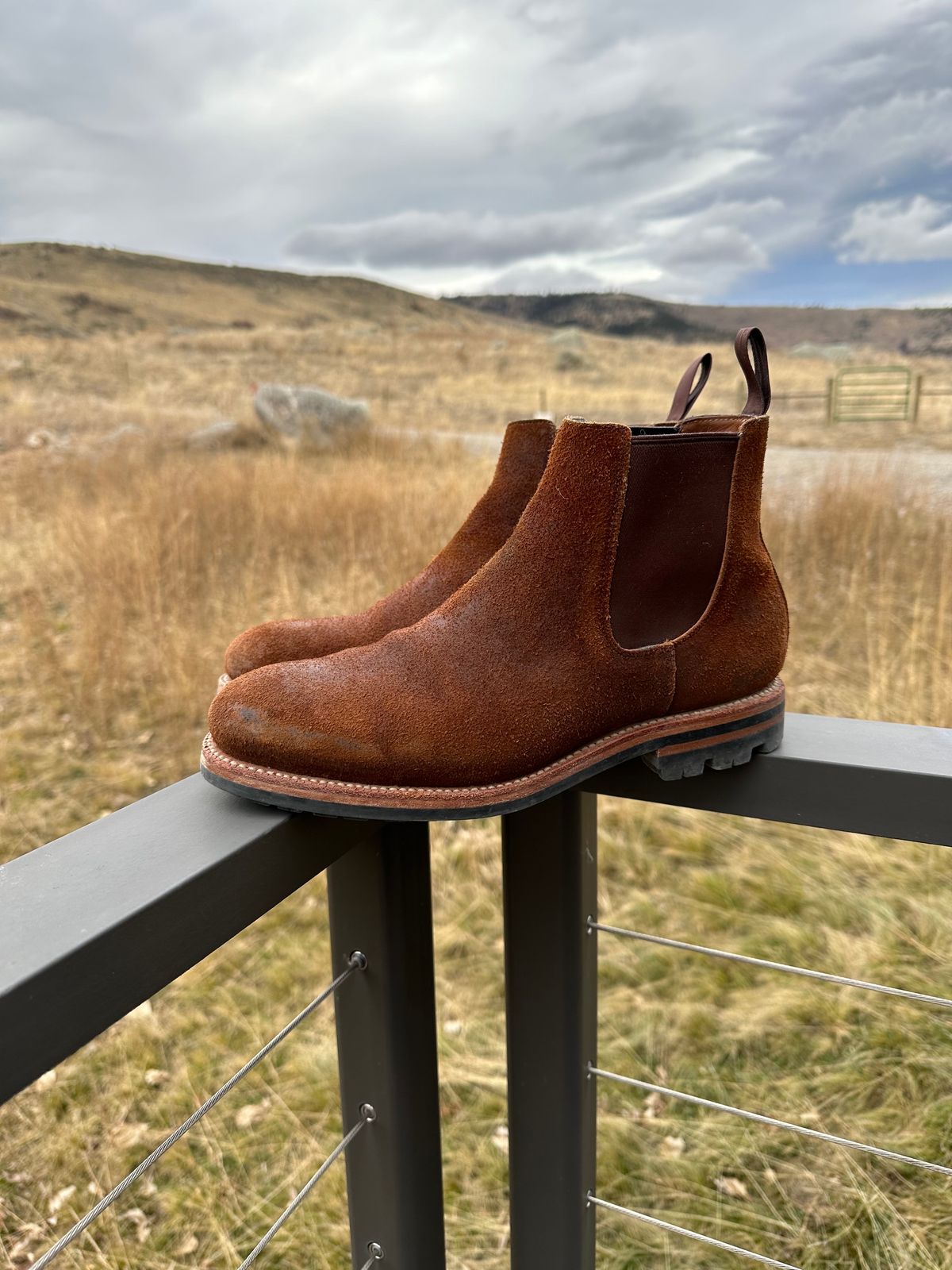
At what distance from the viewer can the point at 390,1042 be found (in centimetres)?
73

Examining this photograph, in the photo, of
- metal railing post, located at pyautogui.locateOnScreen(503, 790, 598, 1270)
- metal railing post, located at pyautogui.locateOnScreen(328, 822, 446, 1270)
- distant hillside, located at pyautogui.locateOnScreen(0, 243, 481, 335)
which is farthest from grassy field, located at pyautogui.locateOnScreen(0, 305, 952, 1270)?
distant hillside, located at pyautogui.locateOnScreen(0, 243, 481, 335)

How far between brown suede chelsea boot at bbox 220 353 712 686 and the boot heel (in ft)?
0.71

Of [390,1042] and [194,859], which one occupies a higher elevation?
[194,859]

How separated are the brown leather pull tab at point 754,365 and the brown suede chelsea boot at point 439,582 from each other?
3 cm

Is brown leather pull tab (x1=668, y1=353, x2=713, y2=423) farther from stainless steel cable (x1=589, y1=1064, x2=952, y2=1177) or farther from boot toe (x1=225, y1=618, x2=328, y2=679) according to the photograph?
stainless steel cable (x1=589, y1=1064, x2=952, y2=1177)

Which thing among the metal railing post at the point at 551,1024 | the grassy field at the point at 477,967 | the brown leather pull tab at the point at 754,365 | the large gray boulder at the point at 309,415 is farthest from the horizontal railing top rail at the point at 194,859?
the large gray boulder at the point at 309,415

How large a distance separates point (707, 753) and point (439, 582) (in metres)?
0.26

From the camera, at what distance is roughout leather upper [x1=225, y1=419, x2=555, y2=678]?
69 centimetres

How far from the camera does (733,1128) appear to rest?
1470 millimetres

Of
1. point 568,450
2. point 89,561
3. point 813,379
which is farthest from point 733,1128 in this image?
point 813,379

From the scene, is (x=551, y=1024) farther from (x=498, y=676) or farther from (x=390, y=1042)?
(x=498, y=676)

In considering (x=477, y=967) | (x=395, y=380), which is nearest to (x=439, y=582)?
(x=477, y=967)

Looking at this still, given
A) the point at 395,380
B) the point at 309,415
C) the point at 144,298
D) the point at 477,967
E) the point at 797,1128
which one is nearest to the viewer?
the point at 797,1128

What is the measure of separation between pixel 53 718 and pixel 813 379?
62.2ft
